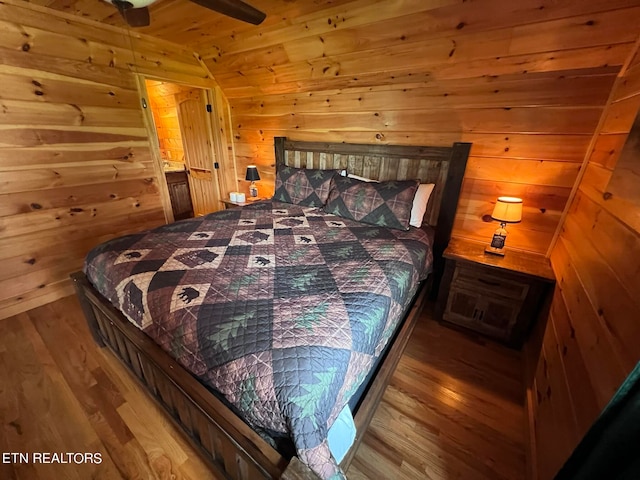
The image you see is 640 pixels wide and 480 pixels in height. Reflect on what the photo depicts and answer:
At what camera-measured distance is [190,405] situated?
3.30 feet

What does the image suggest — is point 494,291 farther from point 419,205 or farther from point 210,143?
point 210,143

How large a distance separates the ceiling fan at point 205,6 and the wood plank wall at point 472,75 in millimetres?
440

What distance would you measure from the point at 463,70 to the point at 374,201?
1079mm

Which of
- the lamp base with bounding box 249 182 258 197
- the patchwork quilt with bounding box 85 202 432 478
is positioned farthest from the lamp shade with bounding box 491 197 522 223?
the lamp base with bounding box 249 182 258 197

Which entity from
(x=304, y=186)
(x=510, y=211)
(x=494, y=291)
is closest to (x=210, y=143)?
(x=304, y=186)

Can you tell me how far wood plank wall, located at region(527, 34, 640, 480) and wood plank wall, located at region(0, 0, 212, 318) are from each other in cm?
350

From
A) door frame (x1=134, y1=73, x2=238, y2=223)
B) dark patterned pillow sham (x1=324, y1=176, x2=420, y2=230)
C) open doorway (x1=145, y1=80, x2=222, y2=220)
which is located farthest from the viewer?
open doorway (x1=145, y1=80, x2=222, y2=220)

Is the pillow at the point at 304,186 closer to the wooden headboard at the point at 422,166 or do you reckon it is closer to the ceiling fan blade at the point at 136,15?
the wooden headboard at the point at 422,166

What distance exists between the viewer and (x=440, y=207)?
6.89 feet

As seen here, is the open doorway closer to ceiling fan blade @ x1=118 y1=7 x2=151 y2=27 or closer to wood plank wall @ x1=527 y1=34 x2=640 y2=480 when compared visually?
ceiling fan blade @ x1=118 y1=7 x2=151 y2=27

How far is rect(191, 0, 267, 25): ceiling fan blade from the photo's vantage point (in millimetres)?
1276

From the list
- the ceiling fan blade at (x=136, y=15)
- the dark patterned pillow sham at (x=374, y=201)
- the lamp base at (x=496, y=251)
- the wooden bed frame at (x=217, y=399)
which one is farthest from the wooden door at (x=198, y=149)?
the lamp base at (x=496, y=251)

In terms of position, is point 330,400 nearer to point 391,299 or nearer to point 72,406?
point 391,299

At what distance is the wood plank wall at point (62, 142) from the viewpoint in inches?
74.9
